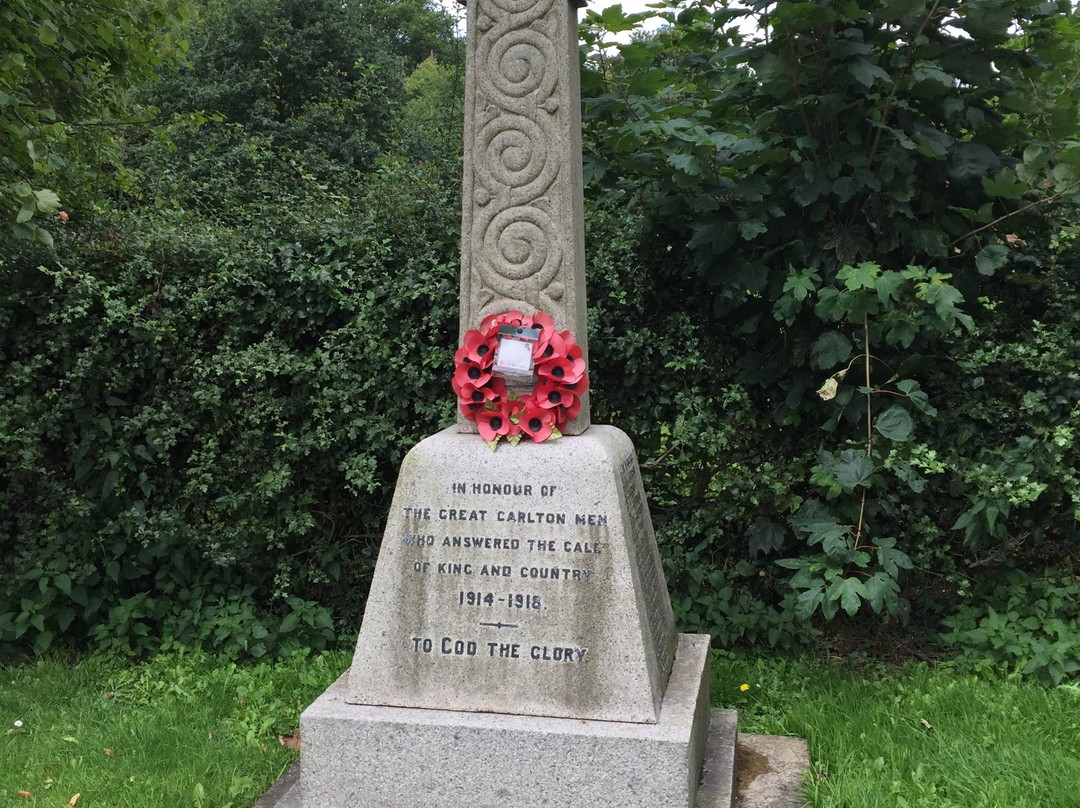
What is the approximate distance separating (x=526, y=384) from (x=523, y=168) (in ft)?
2.22

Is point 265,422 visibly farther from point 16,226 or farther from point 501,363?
point 501,363

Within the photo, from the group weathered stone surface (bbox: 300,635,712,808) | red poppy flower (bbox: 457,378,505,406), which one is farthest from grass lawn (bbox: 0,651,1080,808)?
red poppy flower (bbox: 457,378,505,406)

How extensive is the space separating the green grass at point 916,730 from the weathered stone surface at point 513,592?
86 centimetres

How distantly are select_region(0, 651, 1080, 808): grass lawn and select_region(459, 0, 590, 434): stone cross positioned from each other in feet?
5.10

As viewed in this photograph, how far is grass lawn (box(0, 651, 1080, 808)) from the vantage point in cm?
303

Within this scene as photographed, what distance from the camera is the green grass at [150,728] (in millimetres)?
3215

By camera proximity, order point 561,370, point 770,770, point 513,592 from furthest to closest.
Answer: point 770,770 < point 561,370 < point 513,592

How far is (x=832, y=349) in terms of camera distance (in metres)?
3.79

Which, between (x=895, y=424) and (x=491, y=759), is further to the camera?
(x=895, y=424)

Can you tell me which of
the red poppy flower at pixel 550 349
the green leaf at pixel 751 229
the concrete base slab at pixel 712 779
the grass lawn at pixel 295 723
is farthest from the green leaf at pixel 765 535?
the red poppy flower at pixel 550 349

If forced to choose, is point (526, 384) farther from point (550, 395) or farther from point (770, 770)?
point (770, 770)

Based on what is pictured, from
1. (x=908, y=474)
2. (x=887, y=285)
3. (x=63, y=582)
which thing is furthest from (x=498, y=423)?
(x=63, y=582)

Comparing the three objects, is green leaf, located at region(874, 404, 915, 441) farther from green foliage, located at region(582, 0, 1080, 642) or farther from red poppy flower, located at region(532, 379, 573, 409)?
red poppy flower, located at region(532, 379, 573, 409)

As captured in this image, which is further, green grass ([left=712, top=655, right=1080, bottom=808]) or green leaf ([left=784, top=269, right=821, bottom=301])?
green leaf ([left=784, top=269, right=821, bottom=301])
